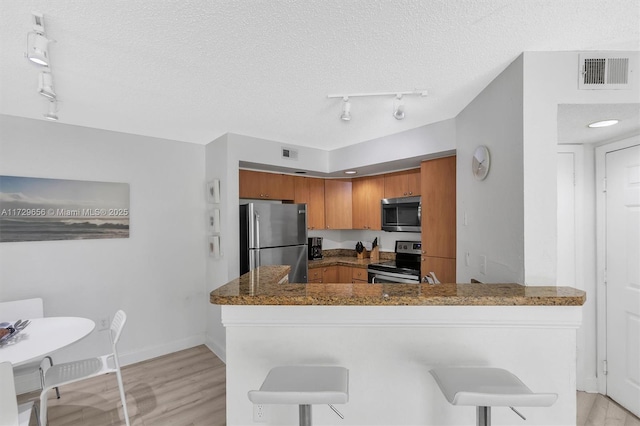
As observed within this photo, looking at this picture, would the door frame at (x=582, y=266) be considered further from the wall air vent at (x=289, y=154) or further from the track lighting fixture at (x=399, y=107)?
the wall air vent at (x=289, y=154)

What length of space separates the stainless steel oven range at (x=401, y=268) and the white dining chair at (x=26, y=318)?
10.9 ft

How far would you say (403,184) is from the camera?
3.85 metres

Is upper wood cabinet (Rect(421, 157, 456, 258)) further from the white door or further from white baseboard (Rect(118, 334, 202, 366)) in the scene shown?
white baseboard (Rect(118, 334, 202, 366))

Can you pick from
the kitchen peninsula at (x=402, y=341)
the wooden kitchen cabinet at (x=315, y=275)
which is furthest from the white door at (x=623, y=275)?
the wooden kitchen cabinet at (x=315, y=275)

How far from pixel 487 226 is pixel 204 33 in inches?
78.4

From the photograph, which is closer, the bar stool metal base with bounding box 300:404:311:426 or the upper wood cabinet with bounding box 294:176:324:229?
the bar stool metal base with bounding box 300:404:311:426

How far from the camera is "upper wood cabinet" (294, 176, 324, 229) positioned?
425 cm

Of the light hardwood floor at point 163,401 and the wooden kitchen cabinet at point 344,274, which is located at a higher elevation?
the wooden kitchen cabinet at point 344,274

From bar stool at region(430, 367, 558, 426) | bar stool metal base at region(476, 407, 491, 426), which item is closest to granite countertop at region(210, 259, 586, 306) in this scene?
bar stool at region(430, 367, 558, 426)

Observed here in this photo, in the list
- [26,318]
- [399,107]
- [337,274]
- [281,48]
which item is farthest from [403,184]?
[26,318]

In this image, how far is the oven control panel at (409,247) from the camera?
3846mm

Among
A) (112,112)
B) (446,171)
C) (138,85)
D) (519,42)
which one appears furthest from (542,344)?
(112,112)

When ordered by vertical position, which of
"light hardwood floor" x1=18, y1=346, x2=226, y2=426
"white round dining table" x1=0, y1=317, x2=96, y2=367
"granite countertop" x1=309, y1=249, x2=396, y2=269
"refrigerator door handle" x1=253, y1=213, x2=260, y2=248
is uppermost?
"refrigerator door handle" x1=253, y1=213, x2=260, y2=248

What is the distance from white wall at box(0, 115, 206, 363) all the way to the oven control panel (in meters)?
2.49
